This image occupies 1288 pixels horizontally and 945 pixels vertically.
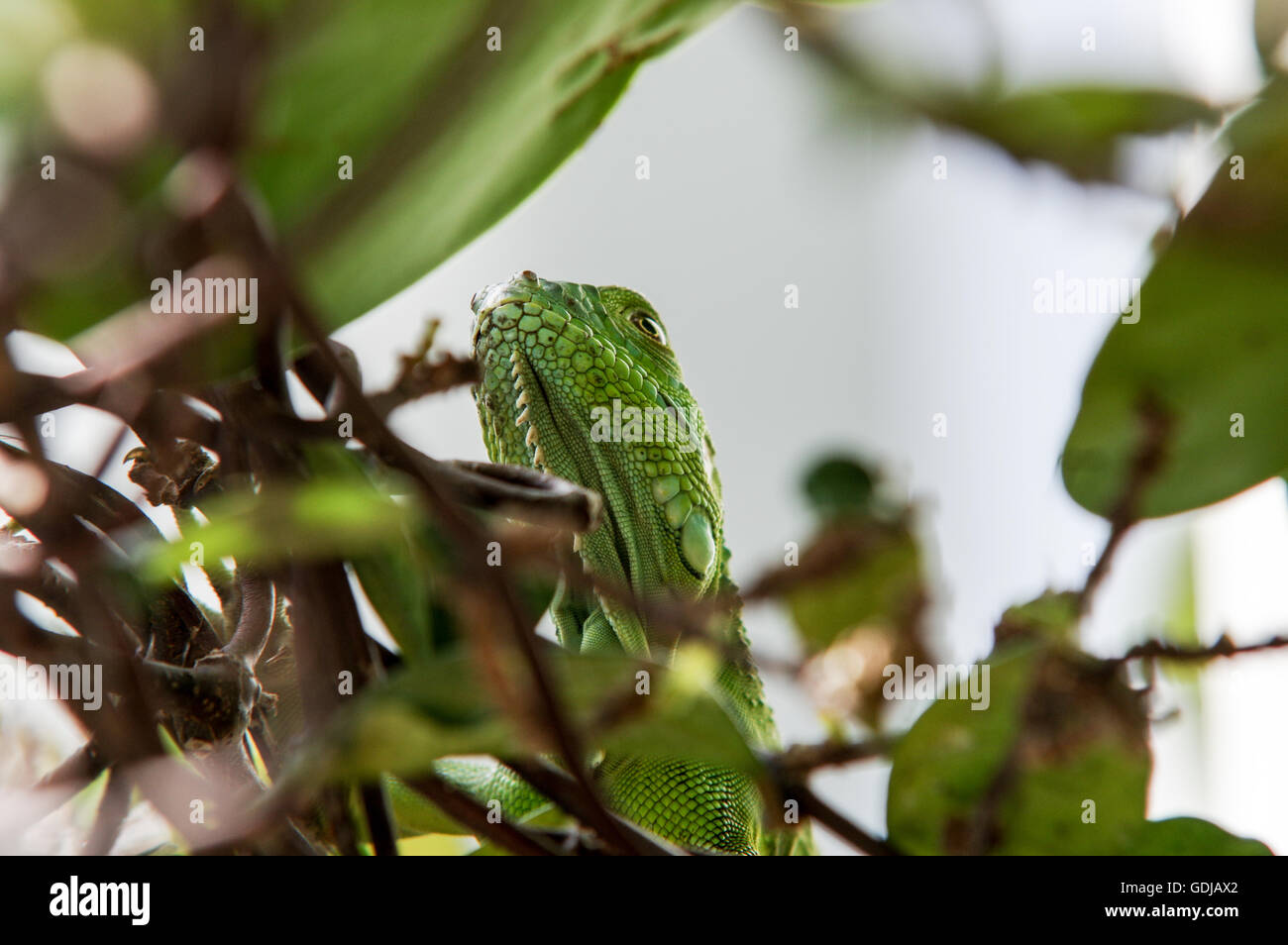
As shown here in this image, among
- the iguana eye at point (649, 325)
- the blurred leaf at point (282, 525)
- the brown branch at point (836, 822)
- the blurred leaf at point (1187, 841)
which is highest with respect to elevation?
the iguana eye at point (649, 325)

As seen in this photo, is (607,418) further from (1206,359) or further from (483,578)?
(483,578)

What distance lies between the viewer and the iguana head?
83.7 inches

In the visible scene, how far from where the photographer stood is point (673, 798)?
204cm

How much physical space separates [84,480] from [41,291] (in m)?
0.31

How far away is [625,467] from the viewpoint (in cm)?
227

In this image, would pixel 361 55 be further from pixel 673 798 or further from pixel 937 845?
pixel 673 798

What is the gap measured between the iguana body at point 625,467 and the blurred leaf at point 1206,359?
1.21 metres

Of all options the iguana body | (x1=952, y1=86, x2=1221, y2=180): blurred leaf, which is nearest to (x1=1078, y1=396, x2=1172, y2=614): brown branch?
(x1=952, y1=86, x2=1221, y2=180): blurred leaf

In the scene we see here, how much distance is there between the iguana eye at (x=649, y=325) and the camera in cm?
242

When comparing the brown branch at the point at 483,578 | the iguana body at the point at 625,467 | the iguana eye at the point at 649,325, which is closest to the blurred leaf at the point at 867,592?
the brown branch at the point at 483,578

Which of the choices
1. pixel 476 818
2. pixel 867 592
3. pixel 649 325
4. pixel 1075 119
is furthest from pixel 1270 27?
pixel 649 325

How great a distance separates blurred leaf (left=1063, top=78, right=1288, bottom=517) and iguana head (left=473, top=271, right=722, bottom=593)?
1335 millimetres

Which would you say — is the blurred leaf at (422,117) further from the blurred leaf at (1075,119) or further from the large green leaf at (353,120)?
the blurred leaf at (1075,119)
